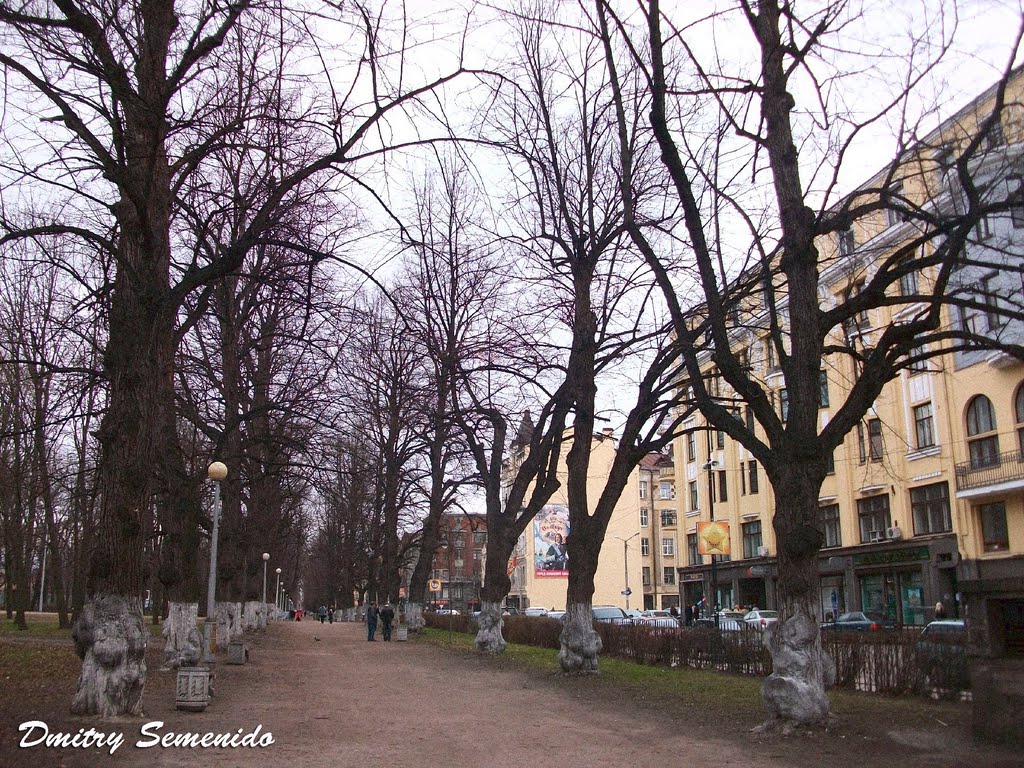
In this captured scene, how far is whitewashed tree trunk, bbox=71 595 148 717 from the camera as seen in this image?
9938 millimetres

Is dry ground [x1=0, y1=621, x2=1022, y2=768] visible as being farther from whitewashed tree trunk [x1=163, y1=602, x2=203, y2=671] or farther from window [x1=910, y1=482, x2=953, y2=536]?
window [x1=910, y1=482, x2=953, y2=536]

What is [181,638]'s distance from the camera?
702 inches

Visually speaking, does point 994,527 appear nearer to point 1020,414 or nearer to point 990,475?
point 990,475

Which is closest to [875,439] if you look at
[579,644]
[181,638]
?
[579,644]

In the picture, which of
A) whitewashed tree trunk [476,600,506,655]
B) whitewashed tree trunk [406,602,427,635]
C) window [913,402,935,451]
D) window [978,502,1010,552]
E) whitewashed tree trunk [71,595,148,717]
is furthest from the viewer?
whitewashed tree trunk [406,602,427,635]

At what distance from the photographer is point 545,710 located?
515 inches

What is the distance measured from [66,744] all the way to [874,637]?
11.4m

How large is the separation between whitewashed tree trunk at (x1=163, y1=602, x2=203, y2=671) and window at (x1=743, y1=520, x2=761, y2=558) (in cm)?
3997

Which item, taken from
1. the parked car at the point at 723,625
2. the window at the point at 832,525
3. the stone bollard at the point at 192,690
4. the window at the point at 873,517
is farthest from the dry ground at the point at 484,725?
the window at the point at 832,525

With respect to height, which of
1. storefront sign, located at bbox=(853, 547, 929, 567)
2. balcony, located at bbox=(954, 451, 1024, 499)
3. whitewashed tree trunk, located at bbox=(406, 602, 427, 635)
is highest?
balcony, located at bbox=(954, 451, 1024, 499)

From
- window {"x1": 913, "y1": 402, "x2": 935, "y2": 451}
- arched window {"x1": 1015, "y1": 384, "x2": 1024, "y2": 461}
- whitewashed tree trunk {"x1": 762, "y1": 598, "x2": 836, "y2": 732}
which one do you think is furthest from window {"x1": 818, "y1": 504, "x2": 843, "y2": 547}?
whitewashed tree trunk {"x1": 762, "y1": 598, "x2": 836, "y2": 732}

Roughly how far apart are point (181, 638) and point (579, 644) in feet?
25.8

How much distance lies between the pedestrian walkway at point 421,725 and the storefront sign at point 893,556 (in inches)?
1031

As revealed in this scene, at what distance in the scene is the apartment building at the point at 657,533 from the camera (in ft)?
280
